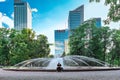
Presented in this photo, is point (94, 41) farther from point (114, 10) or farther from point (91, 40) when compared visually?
point (114, 10)

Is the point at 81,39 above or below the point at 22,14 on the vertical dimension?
below

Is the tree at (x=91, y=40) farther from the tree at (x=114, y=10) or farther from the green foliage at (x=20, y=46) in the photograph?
the tree at (x=114, y=10)

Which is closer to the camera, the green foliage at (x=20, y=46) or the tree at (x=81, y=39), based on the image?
the tree at (x=81, y=39)

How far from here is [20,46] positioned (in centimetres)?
5875

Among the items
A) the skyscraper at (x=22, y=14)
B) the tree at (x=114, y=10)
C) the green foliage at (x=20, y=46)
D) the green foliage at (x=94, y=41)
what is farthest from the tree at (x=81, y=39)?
the skyscraper at (x=22, y=14)

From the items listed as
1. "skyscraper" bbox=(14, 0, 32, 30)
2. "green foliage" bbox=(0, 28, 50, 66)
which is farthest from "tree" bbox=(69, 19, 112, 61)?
"skyscraper" bbox=(14, 0, 32, 30)

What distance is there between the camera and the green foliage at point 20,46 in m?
59.2

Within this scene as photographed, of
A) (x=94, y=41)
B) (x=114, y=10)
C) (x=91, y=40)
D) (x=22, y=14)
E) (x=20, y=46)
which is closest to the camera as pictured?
(x=114, y=10)

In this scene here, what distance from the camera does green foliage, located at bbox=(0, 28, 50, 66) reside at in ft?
194

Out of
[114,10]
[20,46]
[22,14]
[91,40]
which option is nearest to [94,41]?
[91,40]

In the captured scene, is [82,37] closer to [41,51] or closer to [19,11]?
[41,51]

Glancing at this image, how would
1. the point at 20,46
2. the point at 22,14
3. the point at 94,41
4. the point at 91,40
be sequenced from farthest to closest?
1. the point at 22,14
2. the point at 20,46
3. the point at 94,41
4. the point at 91,40

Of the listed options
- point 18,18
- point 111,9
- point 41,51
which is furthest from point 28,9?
point 111,9

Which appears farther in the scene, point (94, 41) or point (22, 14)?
point (22, 14)
